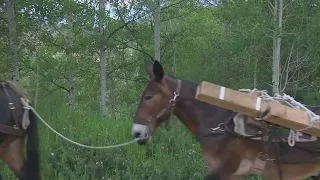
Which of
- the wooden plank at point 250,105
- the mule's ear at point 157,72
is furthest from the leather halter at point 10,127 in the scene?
the wooden plank at point 250,105

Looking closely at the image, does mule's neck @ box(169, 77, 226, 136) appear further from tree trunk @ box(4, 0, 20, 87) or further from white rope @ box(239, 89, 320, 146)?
tree trunk @ box(4, 0, 20, 87)

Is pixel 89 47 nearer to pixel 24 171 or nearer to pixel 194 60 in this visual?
pixel 194 60

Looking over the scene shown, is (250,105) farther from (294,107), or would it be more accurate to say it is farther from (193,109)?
(193,109)

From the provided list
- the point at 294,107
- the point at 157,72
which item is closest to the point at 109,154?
the point at 157,72

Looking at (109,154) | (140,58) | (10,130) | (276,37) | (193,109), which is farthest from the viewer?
(140,58)

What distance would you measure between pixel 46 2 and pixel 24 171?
7.60m

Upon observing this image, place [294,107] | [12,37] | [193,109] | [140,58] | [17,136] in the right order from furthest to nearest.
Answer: [140,58] → [12,37] → [17,136] → [193,109] → [294,107]

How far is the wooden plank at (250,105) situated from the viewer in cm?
386

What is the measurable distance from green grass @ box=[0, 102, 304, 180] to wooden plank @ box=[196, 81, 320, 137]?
2.65 m

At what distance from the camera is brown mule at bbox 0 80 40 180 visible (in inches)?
201

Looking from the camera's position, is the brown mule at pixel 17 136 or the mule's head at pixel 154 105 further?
the brown mule at pixel 17 136

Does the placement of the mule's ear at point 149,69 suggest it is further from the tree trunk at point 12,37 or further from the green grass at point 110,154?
the tree trunk at point 12,37

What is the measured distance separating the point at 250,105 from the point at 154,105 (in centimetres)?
97

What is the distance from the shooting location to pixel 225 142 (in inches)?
172
